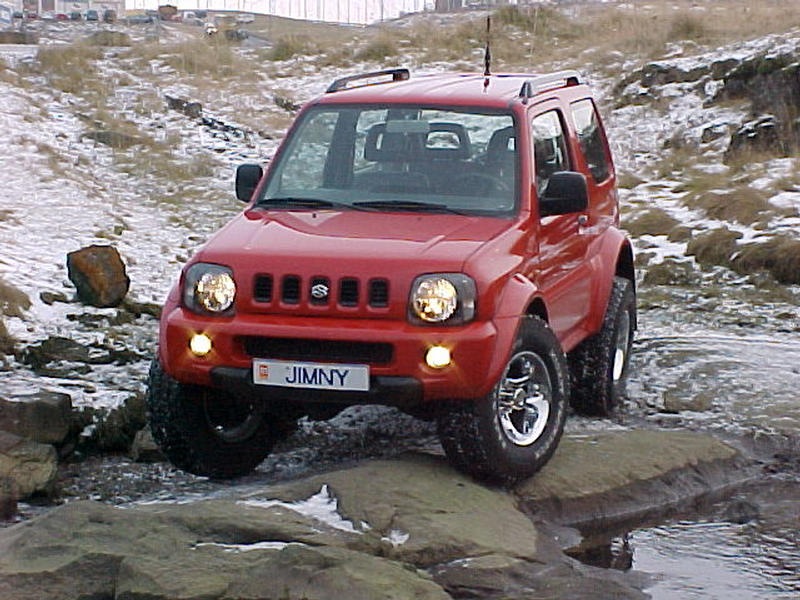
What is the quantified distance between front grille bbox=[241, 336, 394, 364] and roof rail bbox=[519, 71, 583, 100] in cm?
196

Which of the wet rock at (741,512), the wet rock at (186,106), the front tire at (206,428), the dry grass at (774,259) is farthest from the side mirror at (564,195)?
the wet rock at (186,106)

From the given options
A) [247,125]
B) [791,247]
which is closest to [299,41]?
[247,125]

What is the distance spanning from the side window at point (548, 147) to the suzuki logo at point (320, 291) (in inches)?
58.4

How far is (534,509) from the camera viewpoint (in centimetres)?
648

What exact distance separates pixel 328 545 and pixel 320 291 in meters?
1.18

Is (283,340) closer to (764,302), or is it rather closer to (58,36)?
(764,302)

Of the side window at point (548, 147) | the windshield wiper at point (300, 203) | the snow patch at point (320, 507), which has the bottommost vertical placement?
the snow patch at point (320, 507)

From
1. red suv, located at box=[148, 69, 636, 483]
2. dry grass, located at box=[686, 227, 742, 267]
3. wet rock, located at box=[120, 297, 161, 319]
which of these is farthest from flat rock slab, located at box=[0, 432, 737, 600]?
dry grass, located at box=[686, 227, 742, 267]

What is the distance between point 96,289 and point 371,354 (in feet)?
16.1

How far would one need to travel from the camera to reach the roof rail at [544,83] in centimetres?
741

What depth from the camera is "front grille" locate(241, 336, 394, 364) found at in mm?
6109

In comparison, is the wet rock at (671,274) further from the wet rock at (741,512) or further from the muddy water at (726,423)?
the wet rock at (741,512)

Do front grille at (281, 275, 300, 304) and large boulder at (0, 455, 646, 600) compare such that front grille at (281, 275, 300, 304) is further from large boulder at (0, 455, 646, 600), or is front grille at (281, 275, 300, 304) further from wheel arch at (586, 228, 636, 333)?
wheel arch at (586, 228, 636, 333)

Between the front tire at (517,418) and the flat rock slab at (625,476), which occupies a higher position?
the front tire at (517,418)
